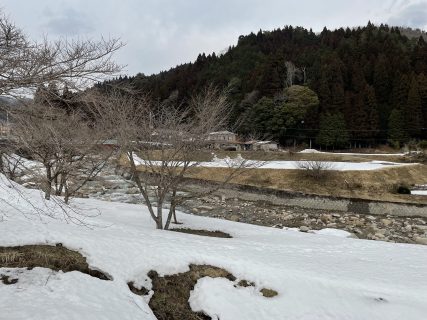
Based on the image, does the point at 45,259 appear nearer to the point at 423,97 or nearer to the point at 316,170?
the point at 316,170

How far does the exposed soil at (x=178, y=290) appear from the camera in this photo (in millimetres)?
6738

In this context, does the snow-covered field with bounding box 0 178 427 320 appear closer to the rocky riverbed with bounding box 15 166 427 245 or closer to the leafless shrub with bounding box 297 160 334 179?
the rocky riverbed with bounding box 15 166 427 245

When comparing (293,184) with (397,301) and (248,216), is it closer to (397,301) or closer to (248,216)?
(248,216)

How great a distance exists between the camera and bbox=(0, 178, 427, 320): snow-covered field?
5609 mm

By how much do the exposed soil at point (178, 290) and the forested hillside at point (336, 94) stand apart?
30273 mm

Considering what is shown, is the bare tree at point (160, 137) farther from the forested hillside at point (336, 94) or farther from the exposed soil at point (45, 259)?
the forested hillside at point (336, 94)

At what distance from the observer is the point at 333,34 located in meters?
83.4

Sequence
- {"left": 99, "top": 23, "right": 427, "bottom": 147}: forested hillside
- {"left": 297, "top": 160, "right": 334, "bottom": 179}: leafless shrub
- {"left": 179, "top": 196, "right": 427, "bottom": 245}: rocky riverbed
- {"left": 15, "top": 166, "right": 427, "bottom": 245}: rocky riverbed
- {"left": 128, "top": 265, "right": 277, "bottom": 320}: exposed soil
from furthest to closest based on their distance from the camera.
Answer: {"left": 99, "top": 23, "right": 427, "bottom": 147}: forested hillside → {"left": 297, "top": 160, "right": 334, "bottom": 179}: leafless shrub → {"left": 15, "top": 166, "right": 427, "bottom": 245}: rocky riverbed → {"left": 179, "top": 196, "right": 427, "bottom": 245}: rocky riverbed → {"left": 128, "top": 265, "right": 277, "bottom": 320}: exposed soil

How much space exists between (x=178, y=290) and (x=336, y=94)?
155 feet

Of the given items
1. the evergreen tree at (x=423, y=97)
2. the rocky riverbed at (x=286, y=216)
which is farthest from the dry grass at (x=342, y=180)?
the evergreen tree at (x=423, y=97)

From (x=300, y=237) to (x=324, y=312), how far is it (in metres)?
6.79

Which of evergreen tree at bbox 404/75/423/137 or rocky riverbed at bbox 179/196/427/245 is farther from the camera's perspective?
evergreen tree at bbox 404/75/423/137

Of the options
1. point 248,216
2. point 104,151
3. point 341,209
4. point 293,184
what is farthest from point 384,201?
point 104,151

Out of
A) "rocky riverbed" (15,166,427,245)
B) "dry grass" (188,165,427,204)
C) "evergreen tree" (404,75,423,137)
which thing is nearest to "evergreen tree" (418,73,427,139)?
"evergreen tree" (404,75,423,137)
